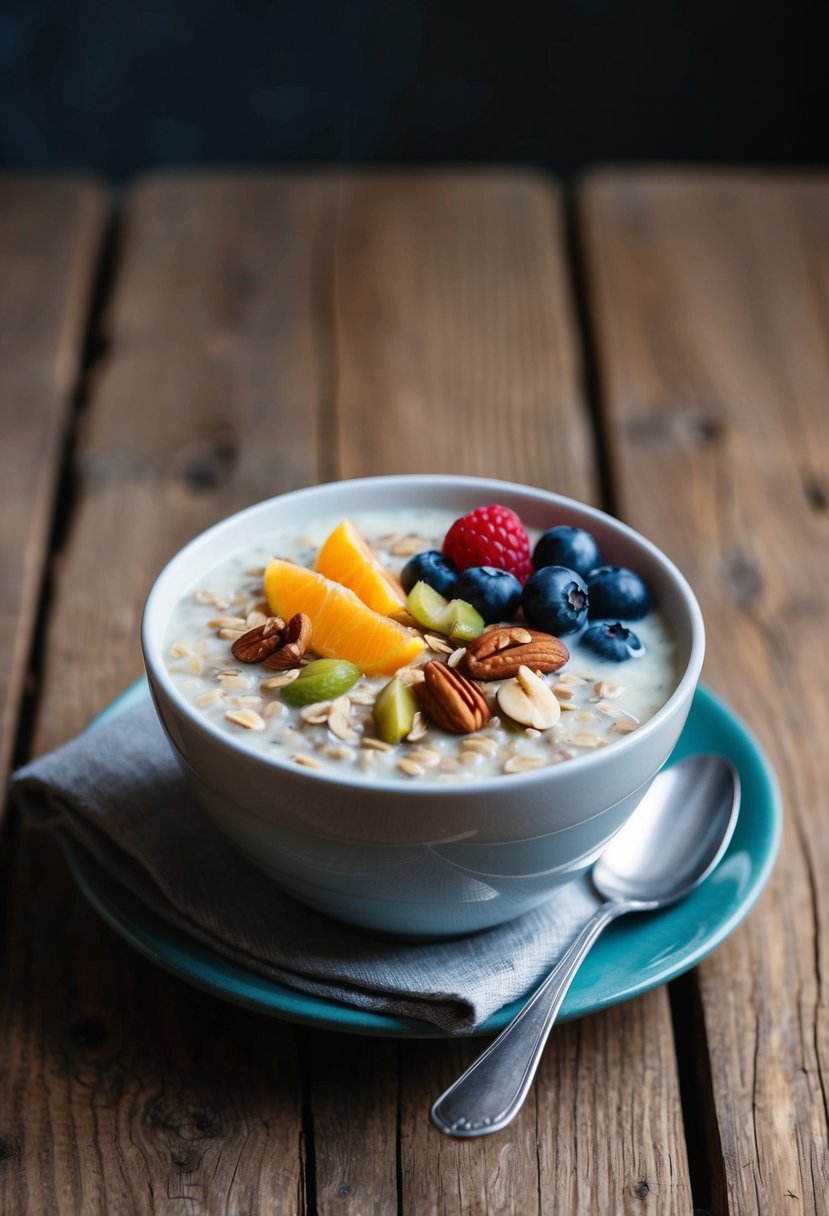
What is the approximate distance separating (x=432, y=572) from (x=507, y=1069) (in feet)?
1.46

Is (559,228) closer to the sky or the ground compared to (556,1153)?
closer to the sky

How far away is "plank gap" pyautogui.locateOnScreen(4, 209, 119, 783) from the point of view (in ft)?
4.85

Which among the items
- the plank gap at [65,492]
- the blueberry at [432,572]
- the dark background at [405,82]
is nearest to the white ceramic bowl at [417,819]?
the blueberry at [432,572]

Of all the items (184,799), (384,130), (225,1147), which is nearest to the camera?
(225,1147)

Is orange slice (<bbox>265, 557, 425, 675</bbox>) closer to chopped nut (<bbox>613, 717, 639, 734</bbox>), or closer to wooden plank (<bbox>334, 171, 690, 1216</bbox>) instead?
chopped nut (<bbox>613, 717, 639, 734</bbox>)

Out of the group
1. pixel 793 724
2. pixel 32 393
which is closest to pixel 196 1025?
pixel 793 724

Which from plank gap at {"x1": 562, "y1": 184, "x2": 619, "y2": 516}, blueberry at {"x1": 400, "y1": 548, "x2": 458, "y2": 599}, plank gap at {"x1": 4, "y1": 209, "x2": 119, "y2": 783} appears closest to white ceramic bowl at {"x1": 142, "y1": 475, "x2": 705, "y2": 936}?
blueberry at {"x1": 400, "y1": 548, "x2": 458, "y2": 599}

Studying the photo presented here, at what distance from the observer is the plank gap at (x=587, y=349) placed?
6.25 feet

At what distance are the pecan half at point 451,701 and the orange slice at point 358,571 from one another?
127mm

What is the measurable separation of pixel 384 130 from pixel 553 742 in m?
2.57

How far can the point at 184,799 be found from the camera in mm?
1245

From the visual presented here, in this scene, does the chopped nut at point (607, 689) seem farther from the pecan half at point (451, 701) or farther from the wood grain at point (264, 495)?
the wood grain at point (264, 495)

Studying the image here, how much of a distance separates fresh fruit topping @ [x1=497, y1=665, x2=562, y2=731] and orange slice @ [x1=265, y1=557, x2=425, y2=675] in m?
0.09

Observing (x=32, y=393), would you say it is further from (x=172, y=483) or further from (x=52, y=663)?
(x=52, y=663)
